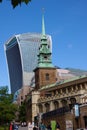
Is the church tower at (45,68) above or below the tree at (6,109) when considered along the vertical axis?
above

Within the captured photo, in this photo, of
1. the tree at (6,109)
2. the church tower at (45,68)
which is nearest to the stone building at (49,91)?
the church tower at (45,68)

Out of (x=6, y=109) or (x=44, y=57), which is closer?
(x=6, y=109)

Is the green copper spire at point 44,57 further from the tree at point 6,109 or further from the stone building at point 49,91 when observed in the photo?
the tree at point 6,109

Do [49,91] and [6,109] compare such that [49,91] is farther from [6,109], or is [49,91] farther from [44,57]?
[6,109]

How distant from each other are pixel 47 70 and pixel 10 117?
33.7 meters

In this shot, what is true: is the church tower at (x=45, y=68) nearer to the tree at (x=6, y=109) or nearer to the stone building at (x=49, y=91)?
the stone building at (x=49, y=91)

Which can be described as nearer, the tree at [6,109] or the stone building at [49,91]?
the stone building at [49,91]

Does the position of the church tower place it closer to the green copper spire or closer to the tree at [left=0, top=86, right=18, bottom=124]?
the green copper spire

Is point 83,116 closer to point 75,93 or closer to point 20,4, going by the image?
point 20,4

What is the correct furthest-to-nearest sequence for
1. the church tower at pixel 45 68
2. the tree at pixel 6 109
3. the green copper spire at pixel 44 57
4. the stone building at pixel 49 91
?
the church tower at pixel 45 68 < the green copper spire at pixel 44 57 < the tree at pixel 6 109 < the stone building at pixel 49 91

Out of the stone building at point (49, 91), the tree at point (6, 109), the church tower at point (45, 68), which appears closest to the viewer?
the stone building at point (49, 91)

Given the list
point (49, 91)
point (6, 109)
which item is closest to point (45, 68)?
point (49, 91)

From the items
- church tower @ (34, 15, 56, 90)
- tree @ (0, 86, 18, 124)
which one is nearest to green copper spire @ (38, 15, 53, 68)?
church tower @ (34, 15, 56, 90)

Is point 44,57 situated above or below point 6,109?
above
